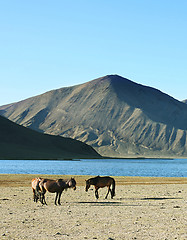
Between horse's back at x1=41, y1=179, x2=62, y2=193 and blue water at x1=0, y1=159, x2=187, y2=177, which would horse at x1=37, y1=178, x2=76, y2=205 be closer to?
horse's back at x1=41, y1=179, x2=62, y2=193

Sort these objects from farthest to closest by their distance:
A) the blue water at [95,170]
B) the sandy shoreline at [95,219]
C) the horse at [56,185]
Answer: the blue water at [95,170] → the horse at [56,185] → the sandy shoreline at [95,219]

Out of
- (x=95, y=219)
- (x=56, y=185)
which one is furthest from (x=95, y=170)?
(x=95, y=219)

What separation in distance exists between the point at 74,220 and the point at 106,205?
6.29 metres

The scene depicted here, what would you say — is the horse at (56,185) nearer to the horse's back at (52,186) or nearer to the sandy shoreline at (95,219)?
the horse's back at (52,186)

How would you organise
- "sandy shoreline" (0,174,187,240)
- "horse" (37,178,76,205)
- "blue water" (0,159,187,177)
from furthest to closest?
"blue water" (0,159,187,177) → "horse" (37,178,76,205) → "sandy shoreline" (0,174,187,240)

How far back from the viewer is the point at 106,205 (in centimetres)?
2395

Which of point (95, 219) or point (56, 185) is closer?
point (95, 219)

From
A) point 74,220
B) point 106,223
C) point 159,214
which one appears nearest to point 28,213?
point 74,220

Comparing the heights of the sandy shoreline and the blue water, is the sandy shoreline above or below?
below

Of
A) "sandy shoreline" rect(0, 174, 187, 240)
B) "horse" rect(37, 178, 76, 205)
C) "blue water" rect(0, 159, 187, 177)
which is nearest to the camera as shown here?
"sandy shoreline" rect(0, 174, 187, 240)

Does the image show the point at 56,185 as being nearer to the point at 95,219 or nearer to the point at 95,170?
the point at 95,219

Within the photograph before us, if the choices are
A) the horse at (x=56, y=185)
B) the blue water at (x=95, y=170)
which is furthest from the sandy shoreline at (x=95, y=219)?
the blue water at (x=95, y=170)

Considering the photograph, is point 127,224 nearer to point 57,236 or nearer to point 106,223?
point 106,223

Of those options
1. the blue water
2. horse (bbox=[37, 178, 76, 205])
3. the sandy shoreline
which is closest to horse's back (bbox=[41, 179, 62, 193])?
horse (bbox=[37, 178, 76, 205])
